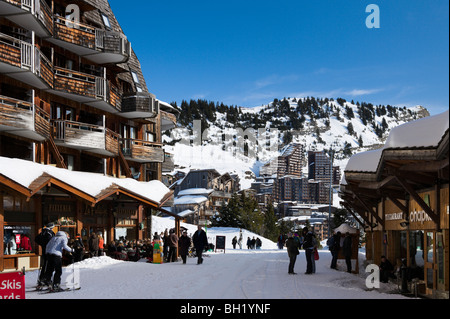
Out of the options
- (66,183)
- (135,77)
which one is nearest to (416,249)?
(66,183)

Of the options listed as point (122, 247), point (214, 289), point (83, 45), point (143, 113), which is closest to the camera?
point (214, 289)

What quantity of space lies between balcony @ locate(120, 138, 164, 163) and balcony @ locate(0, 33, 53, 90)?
10.0 metres

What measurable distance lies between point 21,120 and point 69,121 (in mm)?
5093

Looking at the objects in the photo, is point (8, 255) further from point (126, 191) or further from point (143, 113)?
point (143, 113)

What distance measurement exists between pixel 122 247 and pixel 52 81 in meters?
8.81

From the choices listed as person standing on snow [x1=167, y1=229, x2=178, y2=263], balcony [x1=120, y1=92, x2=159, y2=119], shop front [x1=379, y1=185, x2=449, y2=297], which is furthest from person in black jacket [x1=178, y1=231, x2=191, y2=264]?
balcony [x1=120, y1=92, x2=159, y2=119]

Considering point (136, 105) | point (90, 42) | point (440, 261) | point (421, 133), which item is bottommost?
point (440, 261)

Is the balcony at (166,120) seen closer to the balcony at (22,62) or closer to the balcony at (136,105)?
the balcony at (136,105)

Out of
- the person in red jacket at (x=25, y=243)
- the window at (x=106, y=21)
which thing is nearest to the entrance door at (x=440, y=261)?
the person in red jacket at (x=25, y=243)

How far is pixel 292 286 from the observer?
15.8 metres

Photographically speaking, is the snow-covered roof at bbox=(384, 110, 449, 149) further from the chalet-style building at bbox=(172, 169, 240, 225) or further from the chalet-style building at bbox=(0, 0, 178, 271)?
the chalet-style building at bbox=(172, 169, 240, 225)

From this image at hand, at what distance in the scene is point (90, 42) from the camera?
3023cm

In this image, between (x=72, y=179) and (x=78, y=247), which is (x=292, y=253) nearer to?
(x=78, y=247)
